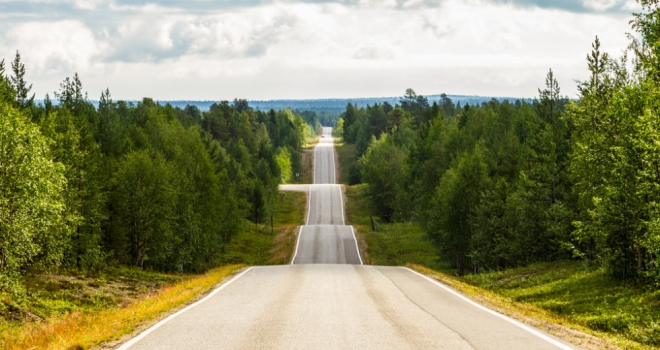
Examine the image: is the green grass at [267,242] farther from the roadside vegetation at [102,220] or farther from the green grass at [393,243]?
the green grass at [393,243]

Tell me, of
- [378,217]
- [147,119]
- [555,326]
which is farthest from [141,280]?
[378,217]

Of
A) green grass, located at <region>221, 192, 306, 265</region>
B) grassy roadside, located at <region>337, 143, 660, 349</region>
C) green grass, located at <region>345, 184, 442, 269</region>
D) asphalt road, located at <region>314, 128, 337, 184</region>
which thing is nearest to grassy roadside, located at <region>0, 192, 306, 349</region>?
grassy roadside, located at <region>337, 143, 660, 349</region>

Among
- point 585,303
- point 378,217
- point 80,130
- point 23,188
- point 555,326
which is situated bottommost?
point 378,217

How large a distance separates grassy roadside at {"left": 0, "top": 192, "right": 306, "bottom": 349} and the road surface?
34.1 inches

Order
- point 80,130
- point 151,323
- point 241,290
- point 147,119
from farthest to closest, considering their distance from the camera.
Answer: point 147,119 < point 80,130 < point 241,290 < point 151,323

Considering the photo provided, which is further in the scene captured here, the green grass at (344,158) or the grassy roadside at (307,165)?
the green grass at (344,158)

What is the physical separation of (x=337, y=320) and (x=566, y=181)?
26.5m

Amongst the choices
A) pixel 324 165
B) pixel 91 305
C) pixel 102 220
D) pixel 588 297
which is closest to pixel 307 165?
pixel 324 165

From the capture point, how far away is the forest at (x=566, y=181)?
67.8 feet

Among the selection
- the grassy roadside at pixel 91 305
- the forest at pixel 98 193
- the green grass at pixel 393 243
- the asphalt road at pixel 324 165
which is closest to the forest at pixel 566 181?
the green grass at pixel 393 243

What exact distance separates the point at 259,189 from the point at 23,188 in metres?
58.1

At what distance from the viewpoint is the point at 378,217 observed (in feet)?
309

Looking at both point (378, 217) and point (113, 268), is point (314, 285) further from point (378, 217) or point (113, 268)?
point (378, 217)

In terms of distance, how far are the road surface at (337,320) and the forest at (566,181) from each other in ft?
21.0
